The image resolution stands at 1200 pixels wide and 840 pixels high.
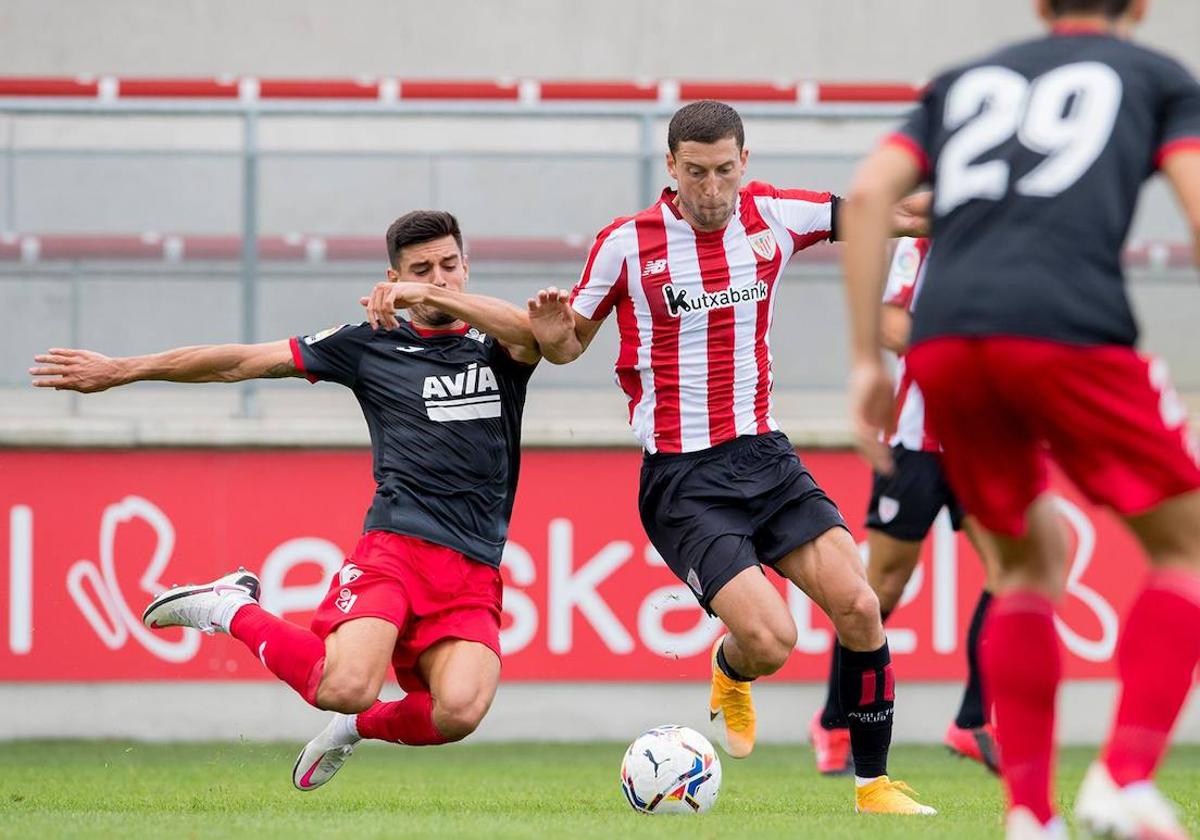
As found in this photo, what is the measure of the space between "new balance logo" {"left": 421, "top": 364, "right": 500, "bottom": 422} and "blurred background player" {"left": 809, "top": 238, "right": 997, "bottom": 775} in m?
2.03

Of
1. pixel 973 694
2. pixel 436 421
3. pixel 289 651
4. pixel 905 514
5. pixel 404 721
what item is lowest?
pixel 973 694

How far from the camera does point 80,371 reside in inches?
243

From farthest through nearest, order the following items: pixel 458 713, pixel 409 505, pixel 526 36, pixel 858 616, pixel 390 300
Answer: pixel 526 36 < pixel 409 505 < pixel 458 713 < pixel 858 616 < pixel 390 300

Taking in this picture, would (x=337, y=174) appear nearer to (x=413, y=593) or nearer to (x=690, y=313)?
(x=690, y=313)

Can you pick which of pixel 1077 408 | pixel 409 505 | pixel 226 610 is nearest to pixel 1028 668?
pixel 1077 408

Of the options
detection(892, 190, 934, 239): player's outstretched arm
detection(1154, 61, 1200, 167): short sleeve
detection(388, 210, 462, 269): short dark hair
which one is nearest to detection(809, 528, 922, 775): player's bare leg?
detection(892, 190, 934, 239): player's outstretched arm

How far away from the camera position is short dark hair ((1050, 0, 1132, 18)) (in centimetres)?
372

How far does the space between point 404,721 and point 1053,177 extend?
3422 mm

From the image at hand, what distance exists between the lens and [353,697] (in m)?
6.06

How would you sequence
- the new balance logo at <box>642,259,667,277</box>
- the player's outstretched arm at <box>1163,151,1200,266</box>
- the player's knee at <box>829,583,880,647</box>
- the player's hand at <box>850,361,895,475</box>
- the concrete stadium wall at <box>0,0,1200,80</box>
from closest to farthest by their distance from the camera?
the player's outstretched arm at <box>1163,151,1200,266</box> < the player's hand at <box>850,361,895,475</box> < the player's knee at <box>829,583,880,647</box> < the new balance logo at <box>642,259,667,277</box> < the concrete stadium wall at <box>0,0,1200,80</box>

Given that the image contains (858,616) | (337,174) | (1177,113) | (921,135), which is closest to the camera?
(1177,113)

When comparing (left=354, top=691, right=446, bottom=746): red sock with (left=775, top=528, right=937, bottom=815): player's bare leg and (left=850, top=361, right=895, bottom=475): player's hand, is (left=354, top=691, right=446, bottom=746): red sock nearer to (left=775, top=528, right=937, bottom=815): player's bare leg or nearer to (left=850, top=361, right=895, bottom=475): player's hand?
(left=775, top=528, right=937, bottom=815): player's bare leg

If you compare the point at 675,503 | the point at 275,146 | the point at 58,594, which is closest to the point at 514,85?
the point at 275,146

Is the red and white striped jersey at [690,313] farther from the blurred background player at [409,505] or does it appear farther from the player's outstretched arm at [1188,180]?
the player's outstretched arm at [1188,180]
